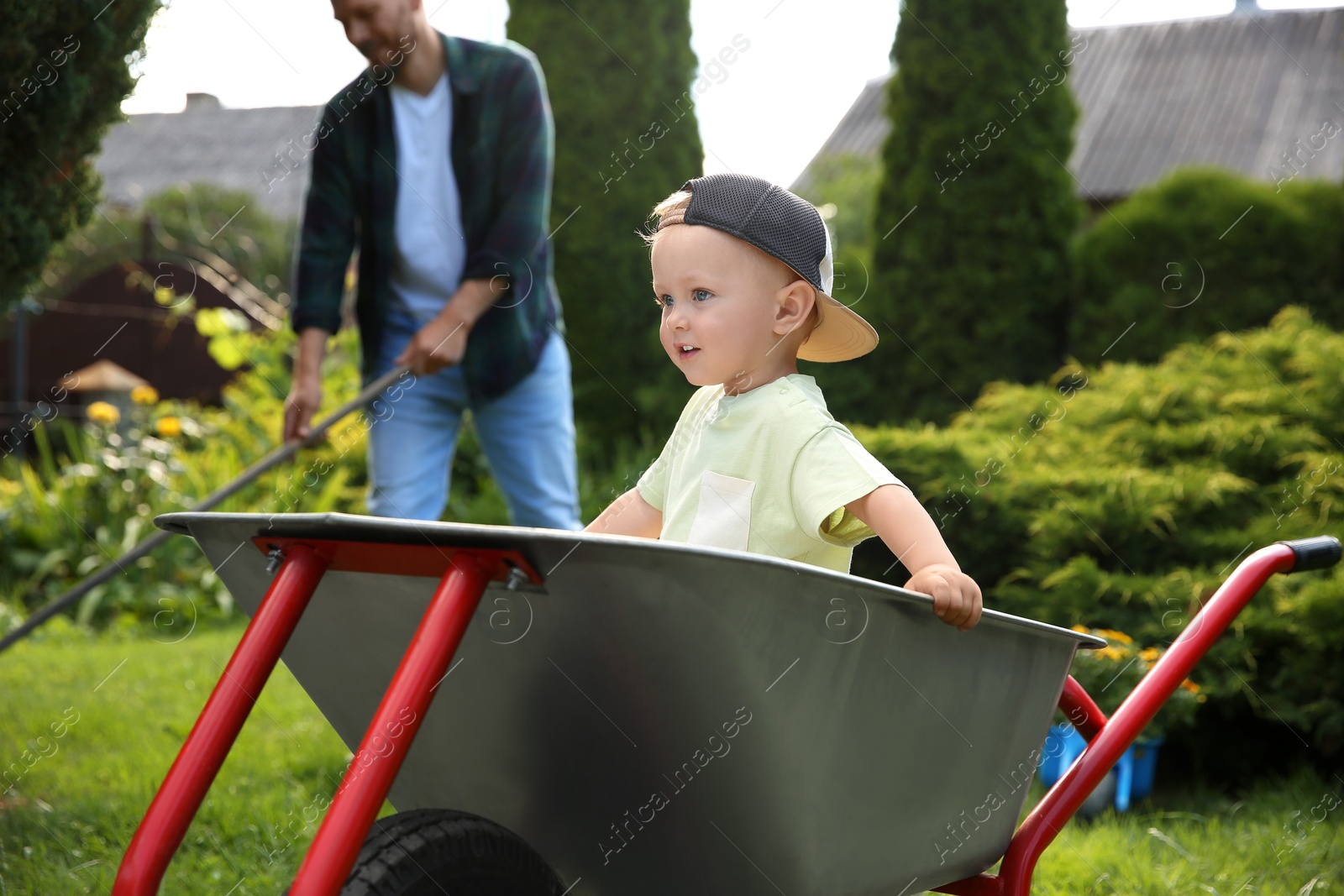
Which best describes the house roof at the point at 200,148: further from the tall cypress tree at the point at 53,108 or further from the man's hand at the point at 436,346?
the man's hand at the point at 436,346

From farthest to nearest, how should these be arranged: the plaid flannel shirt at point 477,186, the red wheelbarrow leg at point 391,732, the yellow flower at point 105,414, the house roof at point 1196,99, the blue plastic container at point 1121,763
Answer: the house roof at point 1196,99, the yellow flower at point 105,414, the blue plastic container at point 1121,763, the plaid flannel shirt at point 477,186, the red wheelbarrow leg at point 391,732

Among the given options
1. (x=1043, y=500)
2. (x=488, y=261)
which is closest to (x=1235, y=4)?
(x=1043, y=500)

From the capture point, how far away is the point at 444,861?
901mm

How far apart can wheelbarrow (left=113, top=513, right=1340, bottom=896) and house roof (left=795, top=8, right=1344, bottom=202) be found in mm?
12421

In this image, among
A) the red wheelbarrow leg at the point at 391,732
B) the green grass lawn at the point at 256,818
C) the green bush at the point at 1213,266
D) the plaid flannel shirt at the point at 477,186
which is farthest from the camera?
the green bush at the point at 1213,266

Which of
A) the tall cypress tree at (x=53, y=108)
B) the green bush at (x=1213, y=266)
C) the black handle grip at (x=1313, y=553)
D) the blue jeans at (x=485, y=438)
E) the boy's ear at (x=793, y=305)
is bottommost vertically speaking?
the green bush at (x=1213, y=266)

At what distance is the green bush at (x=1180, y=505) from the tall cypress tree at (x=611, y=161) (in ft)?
7.33

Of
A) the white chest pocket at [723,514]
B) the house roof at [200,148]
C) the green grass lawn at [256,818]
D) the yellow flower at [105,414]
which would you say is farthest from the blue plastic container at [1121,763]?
the house roof at [200,148]

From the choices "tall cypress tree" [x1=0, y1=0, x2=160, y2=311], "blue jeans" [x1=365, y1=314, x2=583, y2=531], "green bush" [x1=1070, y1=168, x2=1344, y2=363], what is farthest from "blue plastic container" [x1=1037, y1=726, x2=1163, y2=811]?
"green bush" [x1=1070, y1=168, x2=1344, y2=363]

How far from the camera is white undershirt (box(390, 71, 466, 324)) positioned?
2.38 m

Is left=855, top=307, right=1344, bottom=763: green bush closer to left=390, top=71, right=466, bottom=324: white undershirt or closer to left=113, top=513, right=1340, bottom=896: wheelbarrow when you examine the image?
left=390, top=71, right=466, bottom=324: white undershirt

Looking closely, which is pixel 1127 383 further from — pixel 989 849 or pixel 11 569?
pixel 11 569

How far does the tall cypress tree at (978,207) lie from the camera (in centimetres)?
520

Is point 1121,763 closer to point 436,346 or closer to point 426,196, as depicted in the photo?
point 436,346
